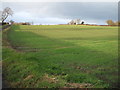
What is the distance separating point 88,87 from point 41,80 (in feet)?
5.89

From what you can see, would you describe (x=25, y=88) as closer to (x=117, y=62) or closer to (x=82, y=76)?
(x=82, y=76)

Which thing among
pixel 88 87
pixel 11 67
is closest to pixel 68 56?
pixel 11 67

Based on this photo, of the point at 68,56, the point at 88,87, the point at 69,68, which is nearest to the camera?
the point at 88,87

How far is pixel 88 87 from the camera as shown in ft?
21.5

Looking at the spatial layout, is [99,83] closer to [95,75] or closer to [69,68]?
[95,75]

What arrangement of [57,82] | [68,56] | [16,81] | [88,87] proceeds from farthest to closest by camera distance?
[68,56], [16,81], [57,82], [88,87]

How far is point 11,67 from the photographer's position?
9820mm

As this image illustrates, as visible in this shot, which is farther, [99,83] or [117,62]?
[117,62]

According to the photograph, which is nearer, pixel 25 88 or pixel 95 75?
pixel 25 88

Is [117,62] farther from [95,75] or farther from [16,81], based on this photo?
[16,81]

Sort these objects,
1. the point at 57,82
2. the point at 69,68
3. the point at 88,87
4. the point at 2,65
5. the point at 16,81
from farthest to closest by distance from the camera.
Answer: the point at 2,65, the point at 69,68, the point at 16,81, the point at 57,82, the point at 88,87

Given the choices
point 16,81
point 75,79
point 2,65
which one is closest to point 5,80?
point 16,81

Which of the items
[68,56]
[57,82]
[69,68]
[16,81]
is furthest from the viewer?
[68,56]

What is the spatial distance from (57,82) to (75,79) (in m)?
0.83
